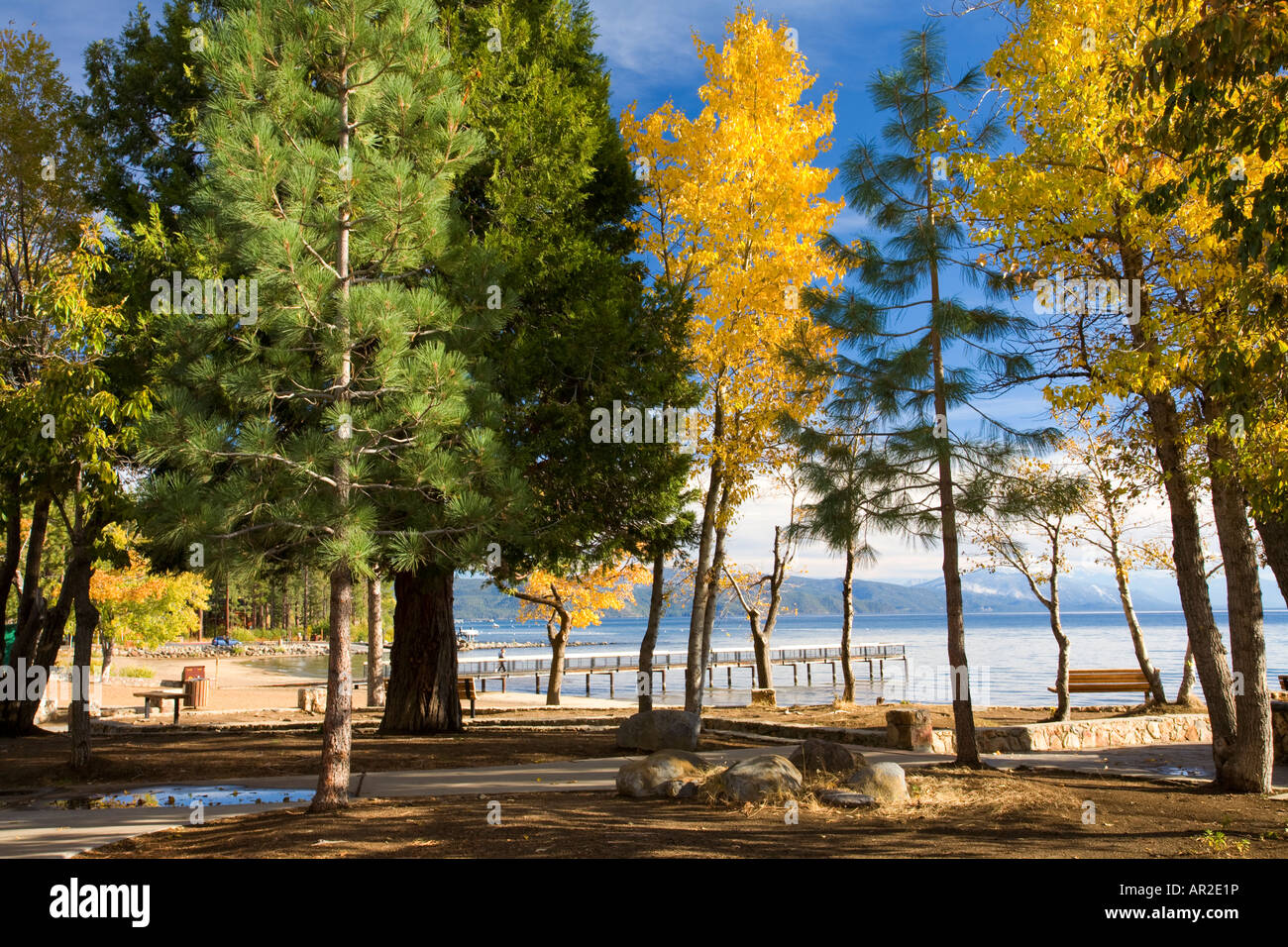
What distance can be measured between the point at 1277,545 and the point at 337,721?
10.0m

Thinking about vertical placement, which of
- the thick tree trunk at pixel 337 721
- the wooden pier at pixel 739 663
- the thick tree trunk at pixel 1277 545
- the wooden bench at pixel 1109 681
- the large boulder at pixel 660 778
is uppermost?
the thick tree trunk at pixel 1277 545

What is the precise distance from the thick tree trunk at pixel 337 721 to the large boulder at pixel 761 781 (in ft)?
11.3

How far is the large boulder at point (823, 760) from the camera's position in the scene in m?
9.20

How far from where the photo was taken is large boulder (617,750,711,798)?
28.5 ft

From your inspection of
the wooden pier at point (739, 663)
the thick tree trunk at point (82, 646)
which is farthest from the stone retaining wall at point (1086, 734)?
the wooden pier at point (739, 663)

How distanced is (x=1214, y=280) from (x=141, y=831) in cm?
1087

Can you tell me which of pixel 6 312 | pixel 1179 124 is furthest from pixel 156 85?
pixel 1179 124

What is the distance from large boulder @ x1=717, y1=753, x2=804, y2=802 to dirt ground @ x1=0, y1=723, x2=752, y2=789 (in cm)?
432

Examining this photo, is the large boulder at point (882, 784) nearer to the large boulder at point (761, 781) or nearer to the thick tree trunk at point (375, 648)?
the large boulder at point (761, 781)

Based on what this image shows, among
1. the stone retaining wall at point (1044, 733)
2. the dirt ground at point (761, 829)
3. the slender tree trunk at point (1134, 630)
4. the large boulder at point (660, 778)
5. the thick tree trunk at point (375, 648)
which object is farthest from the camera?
the thick tree trunk at point (375, 648)

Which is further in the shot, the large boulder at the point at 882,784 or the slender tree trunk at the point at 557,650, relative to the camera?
the slender tree trunk at the point at 557,650

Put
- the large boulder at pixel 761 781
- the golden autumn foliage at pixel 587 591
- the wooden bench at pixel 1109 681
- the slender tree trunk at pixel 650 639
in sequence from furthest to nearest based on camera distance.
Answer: the golden autumn foliage at pixel 587 591, the wooden bench at pixel 1109 681, the slender tree trunk at pixel 650 639, the large boulder at pixel 761 781

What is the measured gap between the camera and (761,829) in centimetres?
705

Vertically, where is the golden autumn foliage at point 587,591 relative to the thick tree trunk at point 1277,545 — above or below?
below
